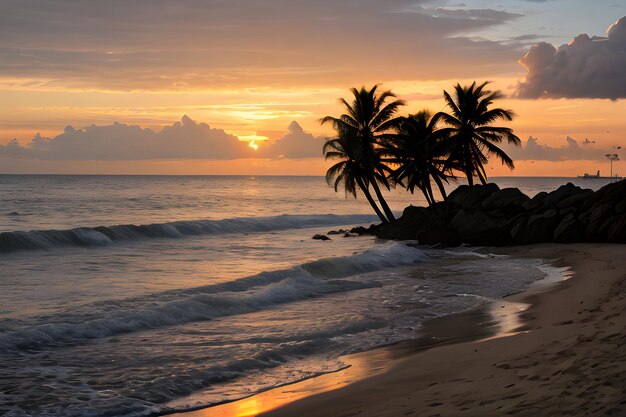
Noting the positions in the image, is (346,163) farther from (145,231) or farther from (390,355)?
(390,355)

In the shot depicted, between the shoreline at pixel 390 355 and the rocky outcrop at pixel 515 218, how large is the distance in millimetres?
12208

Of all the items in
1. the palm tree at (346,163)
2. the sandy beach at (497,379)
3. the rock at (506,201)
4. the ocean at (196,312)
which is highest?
the palm tree at (346,163)

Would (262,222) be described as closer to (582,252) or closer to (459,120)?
(459,120)

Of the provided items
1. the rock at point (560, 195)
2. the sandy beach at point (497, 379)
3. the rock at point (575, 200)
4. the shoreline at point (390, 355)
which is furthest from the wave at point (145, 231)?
the sandy beach at point (497, 379)

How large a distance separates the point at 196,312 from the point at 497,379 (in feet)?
28.7

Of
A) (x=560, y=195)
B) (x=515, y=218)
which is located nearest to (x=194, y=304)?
(x=515, y=218)

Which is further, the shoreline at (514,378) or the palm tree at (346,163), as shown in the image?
the palm tree at (346,163)

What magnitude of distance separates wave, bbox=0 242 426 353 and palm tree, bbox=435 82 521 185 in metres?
18.1

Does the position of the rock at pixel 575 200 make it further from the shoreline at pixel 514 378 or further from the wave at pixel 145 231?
the wave at pixel 145 231

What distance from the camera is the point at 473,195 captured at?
3722 cm

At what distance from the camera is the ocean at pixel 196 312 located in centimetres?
902

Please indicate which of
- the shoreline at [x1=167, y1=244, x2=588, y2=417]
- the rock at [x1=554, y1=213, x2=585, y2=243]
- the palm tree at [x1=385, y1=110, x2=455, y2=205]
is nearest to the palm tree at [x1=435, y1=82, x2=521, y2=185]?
the palm tree at [x1=385, y1=110, x2=455, y2=205]

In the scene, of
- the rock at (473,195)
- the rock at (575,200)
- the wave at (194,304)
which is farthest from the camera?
the rock at (473,195)

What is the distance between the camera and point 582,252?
24.2 m
